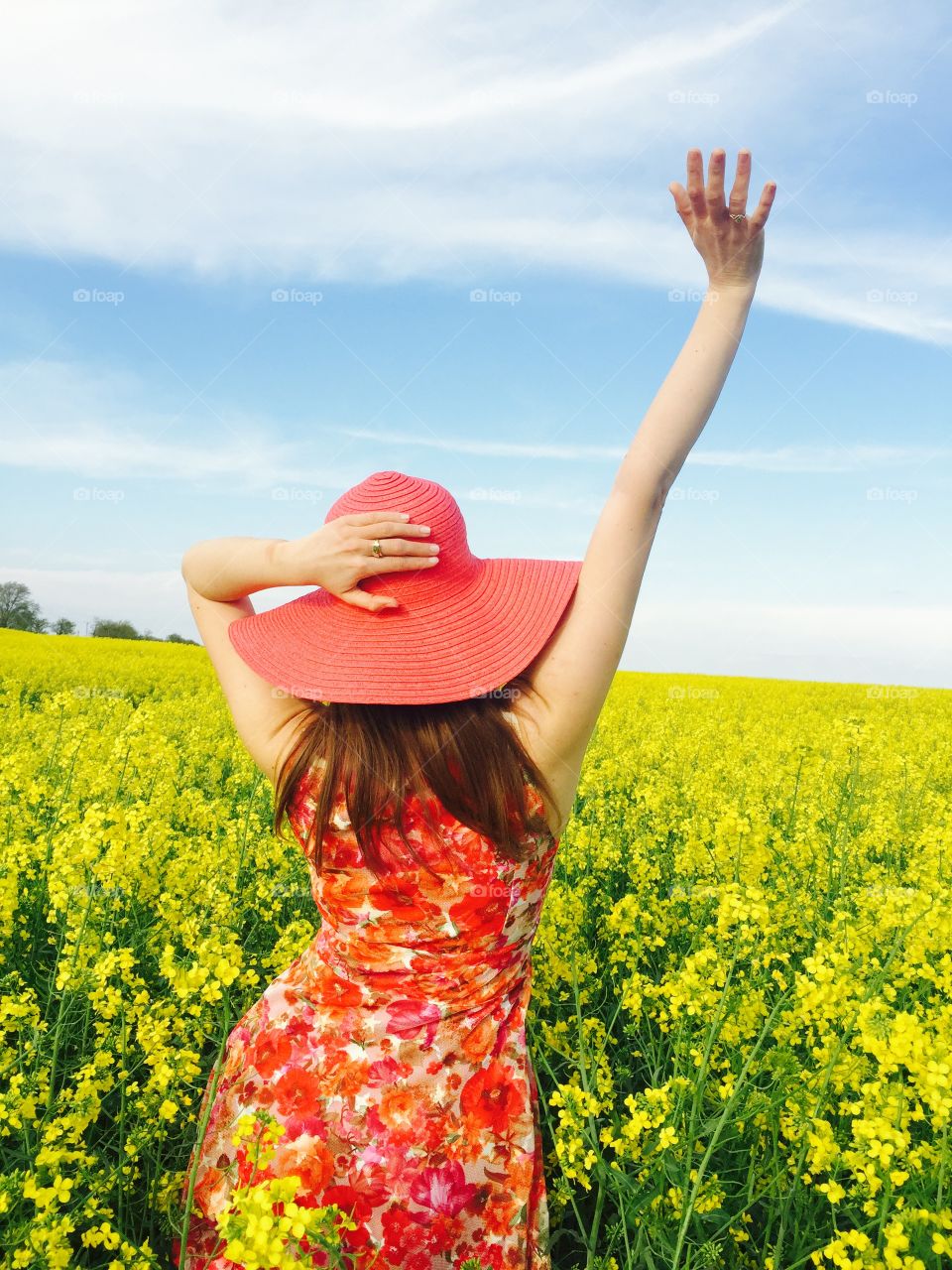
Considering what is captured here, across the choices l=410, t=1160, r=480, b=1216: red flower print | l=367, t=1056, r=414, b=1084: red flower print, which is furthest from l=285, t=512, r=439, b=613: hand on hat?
l=410, t=1160, r=480, b=1216: red flower print

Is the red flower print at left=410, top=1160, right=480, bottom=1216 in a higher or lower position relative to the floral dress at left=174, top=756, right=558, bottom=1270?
lower

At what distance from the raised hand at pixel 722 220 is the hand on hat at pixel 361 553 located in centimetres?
77

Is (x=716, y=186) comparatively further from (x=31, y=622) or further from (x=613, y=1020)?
(x=31, y=622)

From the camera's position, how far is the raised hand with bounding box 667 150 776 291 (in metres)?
1.57

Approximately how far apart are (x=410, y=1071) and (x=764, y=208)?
1.83 metres

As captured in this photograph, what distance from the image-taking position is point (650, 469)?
1586 mm

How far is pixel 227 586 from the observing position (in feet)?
6.44

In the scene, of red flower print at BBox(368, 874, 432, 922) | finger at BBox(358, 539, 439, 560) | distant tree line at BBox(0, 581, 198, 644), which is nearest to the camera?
finger at BBox(358, 539, 439, 560)

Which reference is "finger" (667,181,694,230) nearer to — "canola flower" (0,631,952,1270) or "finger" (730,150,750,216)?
"finger" (730,150,750,216)

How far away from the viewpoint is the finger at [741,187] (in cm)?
152

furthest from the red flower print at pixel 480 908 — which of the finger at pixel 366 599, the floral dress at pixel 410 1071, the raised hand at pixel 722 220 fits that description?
the raised hand at pixel 722 220

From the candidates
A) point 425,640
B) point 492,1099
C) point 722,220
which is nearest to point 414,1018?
point 492,1099

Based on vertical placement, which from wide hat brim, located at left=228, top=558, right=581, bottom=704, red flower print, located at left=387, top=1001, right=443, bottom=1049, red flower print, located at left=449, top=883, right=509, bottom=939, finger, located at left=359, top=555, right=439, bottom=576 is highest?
finger, located at left=359, top=555, right=439, bottom=576

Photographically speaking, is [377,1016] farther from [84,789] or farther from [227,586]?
[84,789]
